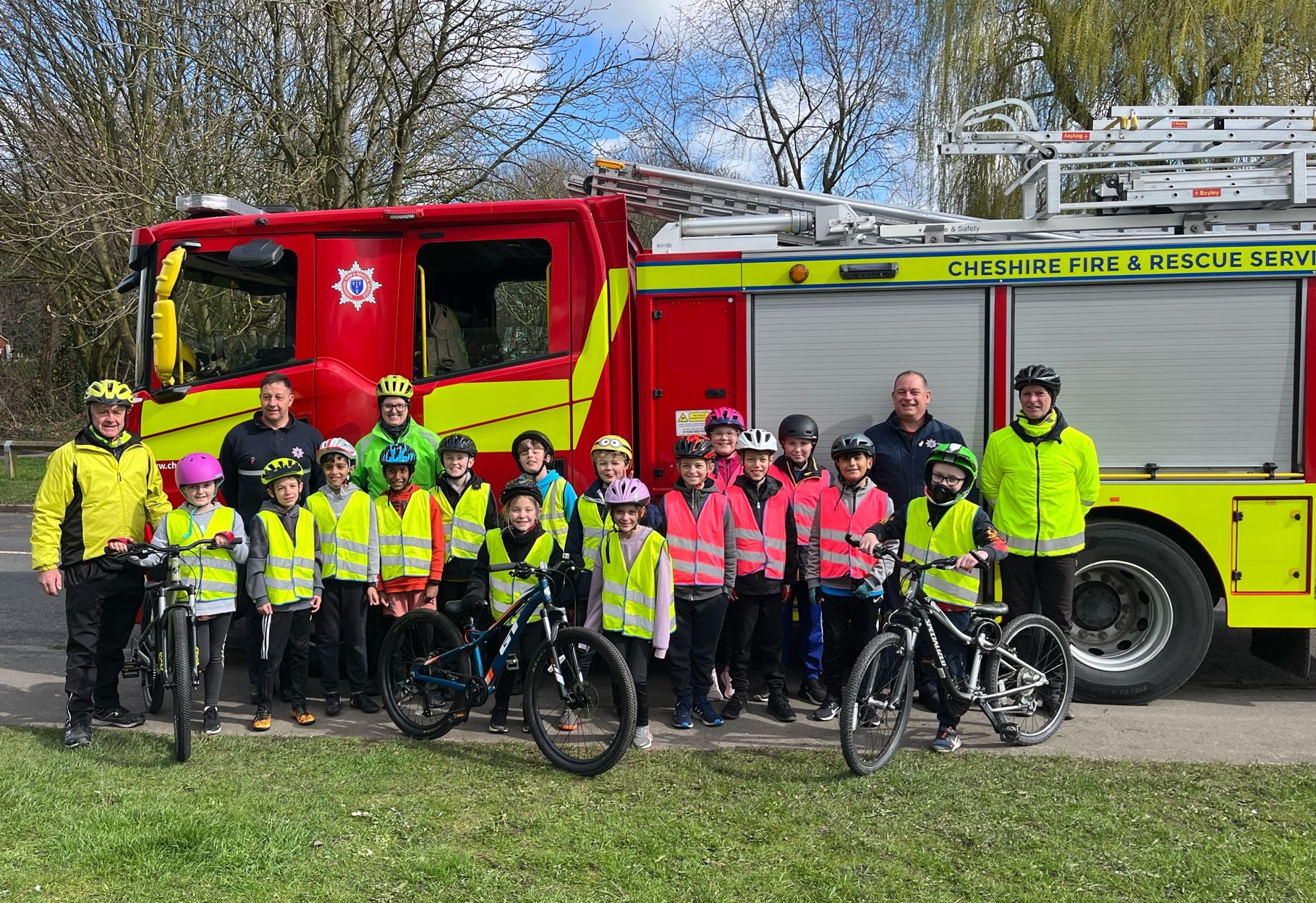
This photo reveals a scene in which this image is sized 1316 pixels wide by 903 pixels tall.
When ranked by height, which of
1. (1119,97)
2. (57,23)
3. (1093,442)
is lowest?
(1093,442)

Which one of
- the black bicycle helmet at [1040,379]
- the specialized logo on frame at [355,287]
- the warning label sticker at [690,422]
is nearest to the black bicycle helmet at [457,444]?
the specialized logo on frame at [355,287]

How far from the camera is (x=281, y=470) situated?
524 centimetres

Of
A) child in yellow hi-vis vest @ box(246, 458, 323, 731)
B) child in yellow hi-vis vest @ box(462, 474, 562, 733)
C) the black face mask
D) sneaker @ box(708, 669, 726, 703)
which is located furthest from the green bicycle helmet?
child in yellow hi-vis vest @ box(246, 458, 323, 731)

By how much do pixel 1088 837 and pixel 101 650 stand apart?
193 inches

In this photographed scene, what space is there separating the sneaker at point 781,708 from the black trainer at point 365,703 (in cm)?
220

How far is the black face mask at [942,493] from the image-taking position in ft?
15.9

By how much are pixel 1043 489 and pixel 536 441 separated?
2675mm

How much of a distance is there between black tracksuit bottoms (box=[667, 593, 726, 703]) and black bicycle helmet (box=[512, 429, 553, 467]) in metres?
1.09

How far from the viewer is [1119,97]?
1205cm

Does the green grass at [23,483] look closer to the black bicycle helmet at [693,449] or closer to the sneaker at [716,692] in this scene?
the sneaker at [716,692]

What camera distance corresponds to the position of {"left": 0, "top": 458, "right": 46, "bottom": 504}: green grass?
1552cm

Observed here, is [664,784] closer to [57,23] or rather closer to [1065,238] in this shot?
[1065,238]

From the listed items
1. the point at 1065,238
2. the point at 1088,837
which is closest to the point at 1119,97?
the point at 1065,238

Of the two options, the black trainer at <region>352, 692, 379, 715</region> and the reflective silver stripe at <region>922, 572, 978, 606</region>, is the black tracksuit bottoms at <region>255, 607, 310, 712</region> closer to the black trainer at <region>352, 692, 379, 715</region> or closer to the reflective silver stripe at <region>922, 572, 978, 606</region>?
the black trainer at <region>352, 692, 379, 715</region>
